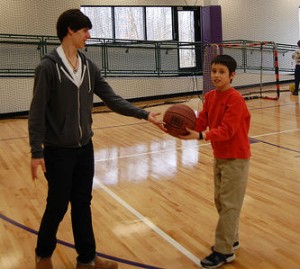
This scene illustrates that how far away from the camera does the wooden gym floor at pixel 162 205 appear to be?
3.27 metres

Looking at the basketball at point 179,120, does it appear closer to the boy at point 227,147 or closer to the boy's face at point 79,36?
the boy at point 227,147

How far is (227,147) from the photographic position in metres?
2.92

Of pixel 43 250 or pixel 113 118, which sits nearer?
pixel 43 250

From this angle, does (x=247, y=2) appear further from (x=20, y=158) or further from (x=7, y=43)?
(x=20, y=158)

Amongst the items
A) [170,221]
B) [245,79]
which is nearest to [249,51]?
[245,79]

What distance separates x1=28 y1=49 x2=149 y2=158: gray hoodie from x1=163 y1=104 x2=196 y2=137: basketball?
2.33ft

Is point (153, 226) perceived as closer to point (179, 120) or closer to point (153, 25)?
point (179, 120)

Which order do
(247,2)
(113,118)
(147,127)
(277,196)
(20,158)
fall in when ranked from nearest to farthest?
(277,196) < (20,158) < (147,127) < (113,118) < (247,2)

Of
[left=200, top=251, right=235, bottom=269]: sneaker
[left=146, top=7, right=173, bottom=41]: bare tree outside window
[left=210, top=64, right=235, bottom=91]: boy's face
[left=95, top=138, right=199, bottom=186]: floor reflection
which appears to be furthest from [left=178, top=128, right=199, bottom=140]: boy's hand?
[left=146, top=7, right=173, bottom=41]: bare tree outside window

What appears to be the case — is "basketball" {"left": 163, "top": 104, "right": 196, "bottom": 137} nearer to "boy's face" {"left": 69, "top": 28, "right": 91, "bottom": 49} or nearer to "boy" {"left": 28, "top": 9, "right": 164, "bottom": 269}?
"boy" {"left": 28, "top": 9, "right": 164, "bottom": 269}

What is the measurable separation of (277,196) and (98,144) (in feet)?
11.5

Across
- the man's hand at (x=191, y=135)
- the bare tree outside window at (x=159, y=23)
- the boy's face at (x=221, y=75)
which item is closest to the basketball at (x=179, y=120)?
the man's hand at (x=191, y=135)

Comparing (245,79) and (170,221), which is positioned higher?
(245,79)

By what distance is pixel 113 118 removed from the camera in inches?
382
